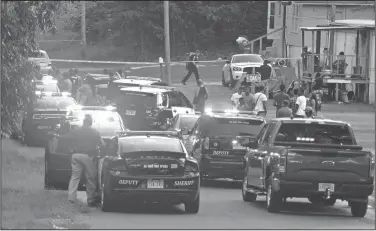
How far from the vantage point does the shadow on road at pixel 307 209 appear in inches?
793

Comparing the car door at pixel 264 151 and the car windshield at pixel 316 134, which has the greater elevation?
the car windshield at pixel 316 134

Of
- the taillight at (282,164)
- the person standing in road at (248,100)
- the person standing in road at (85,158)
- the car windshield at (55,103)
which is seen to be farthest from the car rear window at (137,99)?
the taillight at (282,164)

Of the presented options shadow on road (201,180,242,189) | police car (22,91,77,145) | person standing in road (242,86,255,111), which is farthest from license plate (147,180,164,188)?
police car (22,91,77,145)

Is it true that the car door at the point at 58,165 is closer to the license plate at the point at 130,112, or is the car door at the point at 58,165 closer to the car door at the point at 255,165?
the car door at the point at 255,165

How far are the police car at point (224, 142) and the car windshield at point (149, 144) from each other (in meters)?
4.45

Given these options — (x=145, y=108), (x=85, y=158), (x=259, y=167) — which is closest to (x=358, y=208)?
(x=259, y=167)

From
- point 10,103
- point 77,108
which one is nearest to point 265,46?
point 77,108

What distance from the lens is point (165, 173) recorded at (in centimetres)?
1922

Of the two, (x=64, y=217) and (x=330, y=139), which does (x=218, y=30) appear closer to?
(x=330, y=139)

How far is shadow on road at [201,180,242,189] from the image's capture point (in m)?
25.7

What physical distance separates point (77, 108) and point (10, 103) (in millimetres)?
5403

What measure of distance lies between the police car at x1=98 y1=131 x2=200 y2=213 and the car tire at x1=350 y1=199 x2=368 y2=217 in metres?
2.77

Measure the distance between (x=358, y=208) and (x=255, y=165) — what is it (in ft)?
7.82

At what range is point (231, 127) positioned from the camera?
24.8 m
